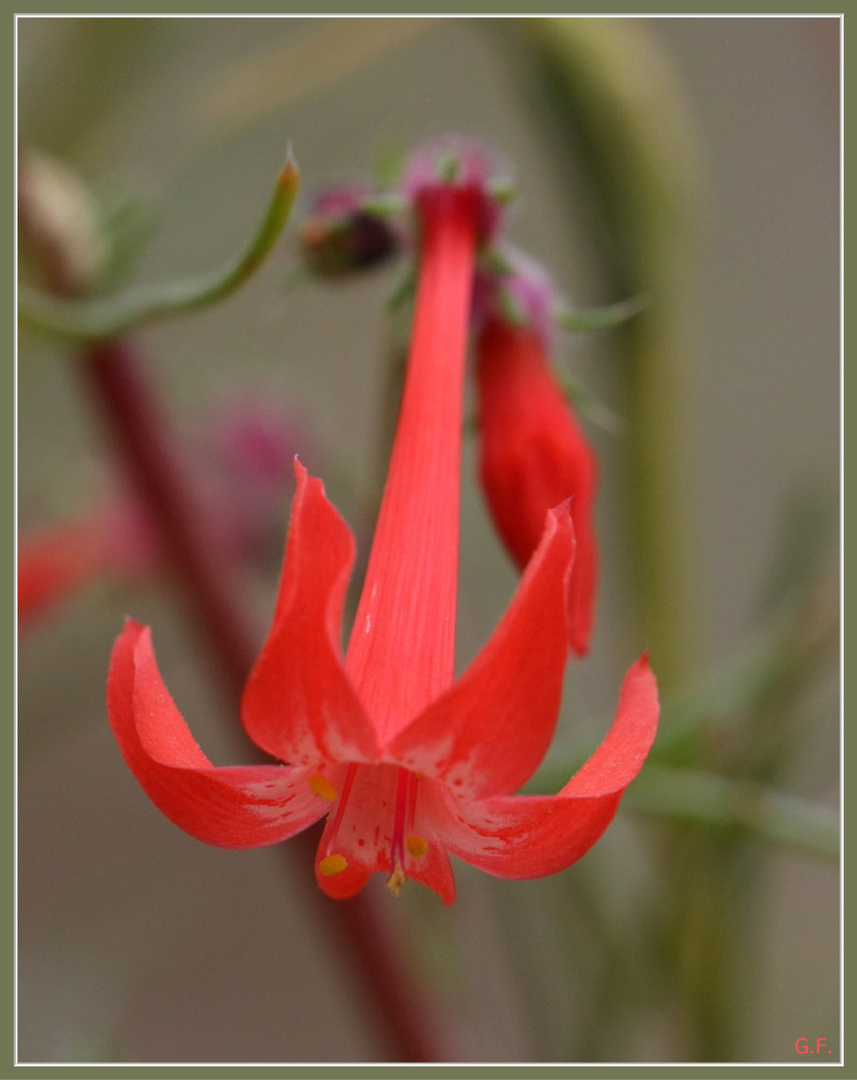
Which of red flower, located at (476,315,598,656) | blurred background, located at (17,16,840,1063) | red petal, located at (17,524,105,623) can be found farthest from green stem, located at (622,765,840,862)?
red petal, located at (17,524,105,623)

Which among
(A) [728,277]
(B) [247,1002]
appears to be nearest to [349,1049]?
(B) [247,1002]

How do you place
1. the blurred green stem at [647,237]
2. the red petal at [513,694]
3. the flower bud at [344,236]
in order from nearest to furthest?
the red petal at [513,694]
the flower bud at [344,236]
the blurred green stem at [647,237]

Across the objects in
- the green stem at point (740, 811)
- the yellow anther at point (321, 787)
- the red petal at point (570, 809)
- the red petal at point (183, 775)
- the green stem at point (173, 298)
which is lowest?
the green stem at point (740, 811)

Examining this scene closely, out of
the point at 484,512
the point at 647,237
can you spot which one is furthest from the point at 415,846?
the point at 647,237

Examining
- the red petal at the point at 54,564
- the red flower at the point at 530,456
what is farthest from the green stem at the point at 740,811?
the red petal at the point at 54,564

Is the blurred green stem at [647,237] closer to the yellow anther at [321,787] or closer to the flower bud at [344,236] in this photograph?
the flower bud at [344,236]

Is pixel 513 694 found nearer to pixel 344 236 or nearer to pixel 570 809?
pixel 570 809

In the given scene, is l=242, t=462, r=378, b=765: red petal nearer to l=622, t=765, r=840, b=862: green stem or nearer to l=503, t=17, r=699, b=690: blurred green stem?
l=622, t=765, r=840, b=862: green stem
